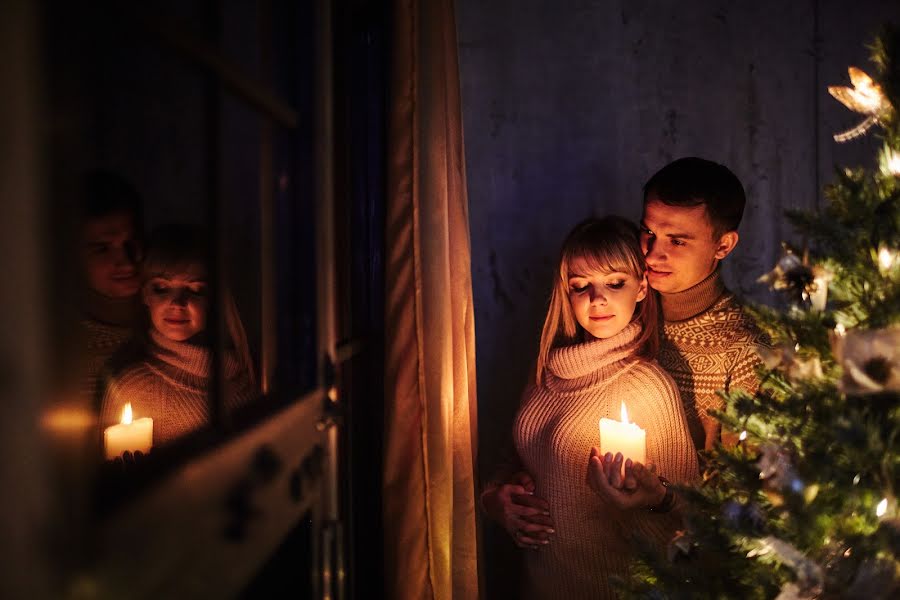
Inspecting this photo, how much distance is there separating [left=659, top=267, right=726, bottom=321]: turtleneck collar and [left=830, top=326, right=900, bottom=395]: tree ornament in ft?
2.90

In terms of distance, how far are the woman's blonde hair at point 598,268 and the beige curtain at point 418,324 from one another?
19.6 inches

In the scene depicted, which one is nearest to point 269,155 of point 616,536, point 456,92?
point 456,92

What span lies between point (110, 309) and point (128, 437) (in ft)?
1.53

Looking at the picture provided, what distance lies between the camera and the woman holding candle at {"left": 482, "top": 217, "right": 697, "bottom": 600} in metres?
1.70

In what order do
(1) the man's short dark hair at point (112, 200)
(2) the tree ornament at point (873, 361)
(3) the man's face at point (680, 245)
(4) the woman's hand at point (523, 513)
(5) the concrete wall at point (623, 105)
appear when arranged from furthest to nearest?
(5) the concrete wall at point (623, 105) → (3) the man's face at point (680, 245) → (4) the woman's hand at point (523, 513) → (1) the man's short dark hair at point (112, 200) → (2) the tree ornament at point (873, 361)

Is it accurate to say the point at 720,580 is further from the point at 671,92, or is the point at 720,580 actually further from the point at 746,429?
the point at 671,92

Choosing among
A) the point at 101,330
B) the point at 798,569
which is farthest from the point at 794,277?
the point at 101,330

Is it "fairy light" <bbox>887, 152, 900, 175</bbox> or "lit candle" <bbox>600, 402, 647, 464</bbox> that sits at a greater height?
"fairy light" <bbox>887, 152, 900, 175</bbox>

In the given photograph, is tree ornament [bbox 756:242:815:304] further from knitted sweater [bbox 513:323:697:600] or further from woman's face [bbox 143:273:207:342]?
woman's face [bbox 143:273:207:342]

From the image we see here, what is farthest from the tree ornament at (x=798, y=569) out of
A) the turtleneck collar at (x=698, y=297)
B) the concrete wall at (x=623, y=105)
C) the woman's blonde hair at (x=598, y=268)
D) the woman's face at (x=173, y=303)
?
the concrete wall at (x=623, y=105)

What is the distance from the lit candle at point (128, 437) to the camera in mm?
1244

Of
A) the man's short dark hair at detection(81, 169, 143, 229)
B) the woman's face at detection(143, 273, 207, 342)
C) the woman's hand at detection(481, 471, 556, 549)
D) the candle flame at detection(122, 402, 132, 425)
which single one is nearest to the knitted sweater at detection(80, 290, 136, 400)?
the woman's face at detection(143, 273, 207, 342)

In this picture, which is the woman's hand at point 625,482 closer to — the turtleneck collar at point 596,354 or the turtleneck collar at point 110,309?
the turtleneck collar at point 596,354

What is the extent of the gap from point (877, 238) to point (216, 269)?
108 cm
